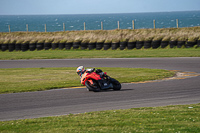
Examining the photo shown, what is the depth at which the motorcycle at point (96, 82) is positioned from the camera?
13.6 m

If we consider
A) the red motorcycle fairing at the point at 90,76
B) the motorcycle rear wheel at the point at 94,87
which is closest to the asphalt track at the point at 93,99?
the motorcycle rear wheel at the point at 94,87

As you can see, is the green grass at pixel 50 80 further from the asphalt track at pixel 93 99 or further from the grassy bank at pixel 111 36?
the grassy bank at pixel 111 36

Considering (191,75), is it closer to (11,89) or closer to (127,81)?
(127,81)

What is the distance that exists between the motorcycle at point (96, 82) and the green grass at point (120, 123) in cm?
429

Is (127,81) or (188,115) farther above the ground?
(188,115)

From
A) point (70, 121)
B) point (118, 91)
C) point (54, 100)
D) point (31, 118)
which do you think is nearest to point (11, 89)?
point (54, 100)

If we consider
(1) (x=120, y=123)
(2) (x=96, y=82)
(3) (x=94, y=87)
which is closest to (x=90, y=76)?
(2) (x=96, y=82)

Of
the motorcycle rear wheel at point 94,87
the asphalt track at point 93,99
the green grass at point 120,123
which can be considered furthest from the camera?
the motorcycle rear wheel at point 94,87

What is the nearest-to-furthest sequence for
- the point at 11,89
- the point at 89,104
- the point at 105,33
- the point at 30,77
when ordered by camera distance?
the point at 89,104
the point at 11,89
the point at 30,77
the point at 105,33

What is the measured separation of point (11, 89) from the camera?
14898mm

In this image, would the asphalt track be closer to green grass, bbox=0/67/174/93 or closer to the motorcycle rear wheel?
the motorcycle rear wheel

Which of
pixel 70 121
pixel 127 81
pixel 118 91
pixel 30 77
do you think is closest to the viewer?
pixel 70 121

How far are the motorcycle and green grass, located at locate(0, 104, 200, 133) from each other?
169 inches

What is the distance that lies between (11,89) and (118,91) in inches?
193
